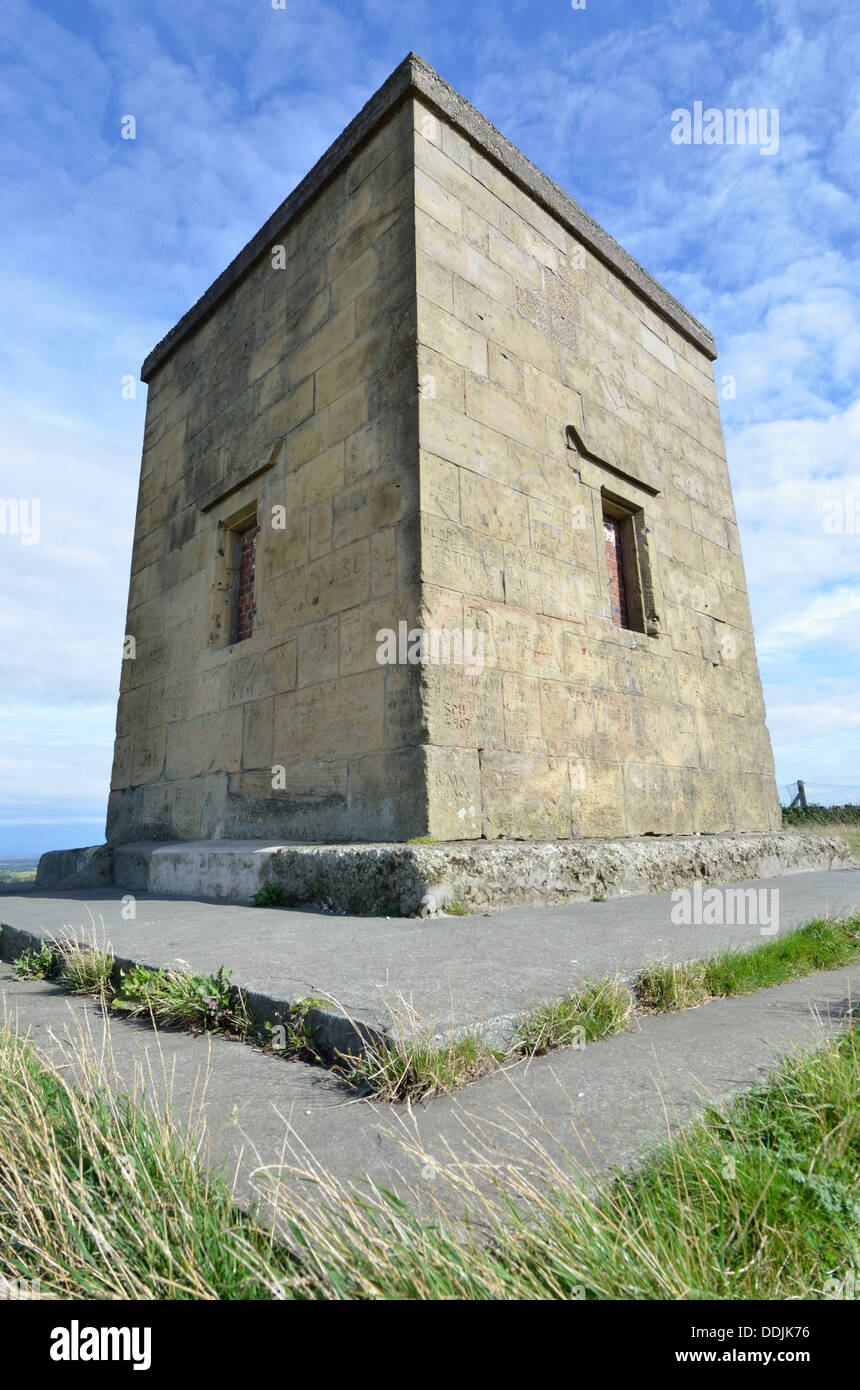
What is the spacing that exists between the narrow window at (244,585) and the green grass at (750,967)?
5.26m

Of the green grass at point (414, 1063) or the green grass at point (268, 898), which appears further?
the green grass at point (268, 898)

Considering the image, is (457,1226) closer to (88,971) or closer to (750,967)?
(750,967)

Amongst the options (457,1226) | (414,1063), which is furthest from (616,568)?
(457,1226)

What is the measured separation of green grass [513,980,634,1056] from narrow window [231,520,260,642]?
543 centimetres

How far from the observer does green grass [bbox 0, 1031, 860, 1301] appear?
106 centimetres

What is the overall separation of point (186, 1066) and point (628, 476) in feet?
21.9

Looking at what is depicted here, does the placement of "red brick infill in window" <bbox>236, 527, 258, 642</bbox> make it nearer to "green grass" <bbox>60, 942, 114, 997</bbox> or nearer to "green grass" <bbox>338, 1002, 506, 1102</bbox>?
"green grass" <bbox>60, 942, 114, 997</bbox>

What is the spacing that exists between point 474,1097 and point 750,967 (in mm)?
1625

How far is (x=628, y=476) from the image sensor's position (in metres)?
7.34

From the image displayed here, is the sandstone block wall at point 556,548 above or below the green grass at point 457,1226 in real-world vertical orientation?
above

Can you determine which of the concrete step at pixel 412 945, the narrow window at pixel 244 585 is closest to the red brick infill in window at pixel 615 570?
the concrete step at pixel 412 945

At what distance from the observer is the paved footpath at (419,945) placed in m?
2.28

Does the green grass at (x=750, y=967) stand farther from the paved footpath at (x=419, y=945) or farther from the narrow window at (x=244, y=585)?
the narrow window at (x=244, y=585)
